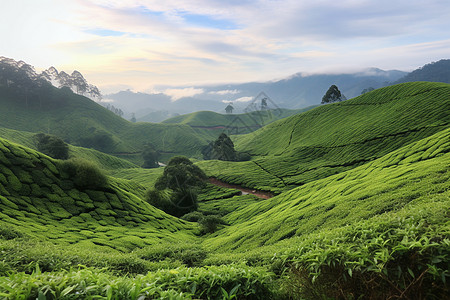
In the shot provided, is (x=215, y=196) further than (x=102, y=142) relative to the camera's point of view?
No

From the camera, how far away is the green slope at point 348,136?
59.1 meters

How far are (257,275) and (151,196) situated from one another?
4210 cm

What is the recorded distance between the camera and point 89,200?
29719 mm

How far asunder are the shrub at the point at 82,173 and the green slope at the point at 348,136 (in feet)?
124

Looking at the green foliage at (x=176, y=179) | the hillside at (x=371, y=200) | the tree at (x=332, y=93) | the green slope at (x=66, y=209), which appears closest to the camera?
the hillside at (x=371, y=200)

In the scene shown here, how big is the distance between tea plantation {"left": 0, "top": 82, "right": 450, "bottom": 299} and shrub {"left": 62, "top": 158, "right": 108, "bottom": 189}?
154mm

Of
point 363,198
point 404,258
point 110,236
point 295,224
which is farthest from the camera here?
point 110,236

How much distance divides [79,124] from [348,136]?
16254 centimetres

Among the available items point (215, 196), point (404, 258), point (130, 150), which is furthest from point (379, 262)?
point (130, 150)

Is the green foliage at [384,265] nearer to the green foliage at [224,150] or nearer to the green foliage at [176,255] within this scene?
the green foliage at [176,255]

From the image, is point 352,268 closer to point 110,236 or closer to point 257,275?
point 257,275

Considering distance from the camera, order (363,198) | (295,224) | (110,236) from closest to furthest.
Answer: (363,198)
(295,224)
(110,236)

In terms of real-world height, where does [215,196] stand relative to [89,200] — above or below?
below

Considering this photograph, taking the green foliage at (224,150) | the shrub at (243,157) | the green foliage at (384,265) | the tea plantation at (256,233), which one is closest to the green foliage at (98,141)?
the green foliage at (224,150)
